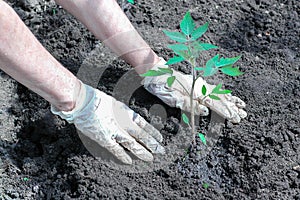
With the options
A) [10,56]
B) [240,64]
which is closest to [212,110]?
[240,64]

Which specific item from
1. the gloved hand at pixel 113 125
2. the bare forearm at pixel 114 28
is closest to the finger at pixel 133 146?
the gloved hand at pixel 113 125

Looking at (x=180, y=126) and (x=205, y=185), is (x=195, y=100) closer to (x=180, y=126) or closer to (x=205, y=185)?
(x=180, y=126)

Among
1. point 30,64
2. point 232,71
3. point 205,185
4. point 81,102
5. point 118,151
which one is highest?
point 30,64

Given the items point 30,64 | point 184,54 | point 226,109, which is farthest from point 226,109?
point 30,64

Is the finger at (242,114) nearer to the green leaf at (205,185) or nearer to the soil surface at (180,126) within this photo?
the soil surface at (180,126)

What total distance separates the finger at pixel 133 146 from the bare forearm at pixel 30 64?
0.82 feet

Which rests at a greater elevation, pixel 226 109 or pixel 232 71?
pixel 232 71

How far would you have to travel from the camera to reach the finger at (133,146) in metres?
2.05

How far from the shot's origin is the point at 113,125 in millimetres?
2057

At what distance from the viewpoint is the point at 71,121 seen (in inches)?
81.9

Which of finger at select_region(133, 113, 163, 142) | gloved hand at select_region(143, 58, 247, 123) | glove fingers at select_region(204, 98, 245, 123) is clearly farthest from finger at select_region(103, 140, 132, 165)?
glove fingers at select_region(204, 98, 245, 123)

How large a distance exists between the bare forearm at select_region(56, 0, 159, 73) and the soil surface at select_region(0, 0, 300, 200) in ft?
0.53

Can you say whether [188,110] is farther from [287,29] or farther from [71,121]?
[287,29]

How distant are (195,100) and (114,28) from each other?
48 centimetres
